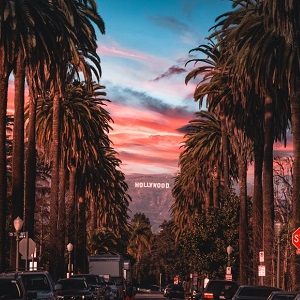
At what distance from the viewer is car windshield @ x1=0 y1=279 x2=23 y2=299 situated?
23609 mm

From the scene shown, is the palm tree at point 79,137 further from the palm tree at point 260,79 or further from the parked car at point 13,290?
the parked car at point 13,290

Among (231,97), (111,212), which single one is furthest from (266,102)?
(111,212)

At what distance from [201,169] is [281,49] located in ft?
170

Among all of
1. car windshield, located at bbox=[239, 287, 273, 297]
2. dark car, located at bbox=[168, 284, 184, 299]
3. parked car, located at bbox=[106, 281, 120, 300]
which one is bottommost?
dark car, located at bbox=[168, 284, 184, 299]

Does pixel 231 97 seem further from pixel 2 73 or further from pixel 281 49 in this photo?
pixel 2 73

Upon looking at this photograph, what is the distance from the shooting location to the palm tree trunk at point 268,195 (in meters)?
50.7

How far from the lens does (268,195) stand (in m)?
50.8

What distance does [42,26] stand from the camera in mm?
44531

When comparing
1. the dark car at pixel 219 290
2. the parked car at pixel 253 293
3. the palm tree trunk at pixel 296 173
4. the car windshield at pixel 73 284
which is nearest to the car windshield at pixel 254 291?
the parked car at pixel 253 293

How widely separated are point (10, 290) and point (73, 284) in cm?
1857

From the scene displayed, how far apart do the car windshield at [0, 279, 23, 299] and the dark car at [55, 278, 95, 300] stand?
16.0 meters

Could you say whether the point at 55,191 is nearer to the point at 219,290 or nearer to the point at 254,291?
the point at 219,290

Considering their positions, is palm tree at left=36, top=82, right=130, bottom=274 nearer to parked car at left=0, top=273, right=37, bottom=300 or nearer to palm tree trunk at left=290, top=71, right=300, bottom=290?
palm tree trunk at left=290, top=71, right=300, bottom=290

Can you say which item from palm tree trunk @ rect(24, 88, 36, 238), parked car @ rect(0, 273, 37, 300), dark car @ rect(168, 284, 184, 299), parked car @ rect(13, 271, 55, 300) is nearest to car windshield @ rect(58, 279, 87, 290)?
palm tree trunk @ rect(24, 88, 36, 238)
